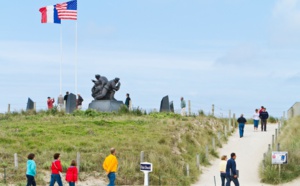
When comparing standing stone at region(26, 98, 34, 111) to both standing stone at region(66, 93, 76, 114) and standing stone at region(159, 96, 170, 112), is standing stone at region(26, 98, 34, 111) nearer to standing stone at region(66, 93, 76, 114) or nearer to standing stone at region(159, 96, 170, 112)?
standing stone at region(66, 93, 76, 114)

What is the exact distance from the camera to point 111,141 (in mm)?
35625

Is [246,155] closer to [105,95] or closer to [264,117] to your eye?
[264,117]

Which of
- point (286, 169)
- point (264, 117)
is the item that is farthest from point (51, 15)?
point (286, 169)

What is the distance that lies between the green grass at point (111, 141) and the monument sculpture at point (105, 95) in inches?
65.6

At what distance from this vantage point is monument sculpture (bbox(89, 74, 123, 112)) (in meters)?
49.7

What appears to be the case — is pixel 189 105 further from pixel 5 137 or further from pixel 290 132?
pixel 5 137

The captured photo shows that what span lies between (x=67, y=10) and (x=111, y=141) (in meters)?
19.2

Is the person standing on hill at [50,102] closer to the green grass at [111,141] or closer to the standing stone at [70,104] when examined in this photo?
the standing stone at [70,104]

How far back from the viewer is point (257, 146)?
41.7 meters

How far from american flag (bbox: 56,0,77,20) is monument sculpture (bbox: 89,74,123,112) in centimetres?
547

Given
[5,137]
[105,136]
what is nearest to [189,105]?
Result: [105,136]

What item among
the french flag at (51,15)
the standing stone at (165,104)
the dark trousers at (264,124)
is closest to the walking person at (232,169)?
the dark trousers at (264,124)

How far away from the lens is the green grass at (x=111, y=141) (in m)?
30.8

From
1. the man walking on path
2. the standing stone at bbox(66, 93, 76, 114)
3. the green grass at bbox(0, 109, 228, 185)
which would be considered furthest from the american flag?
the man walking on path
